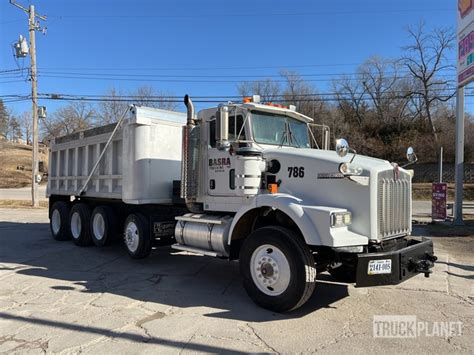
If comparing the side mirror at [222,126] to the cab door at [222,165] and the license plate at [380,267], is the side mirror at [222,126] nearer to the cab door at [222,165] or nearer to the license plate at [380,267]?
the cab door at [222,165]

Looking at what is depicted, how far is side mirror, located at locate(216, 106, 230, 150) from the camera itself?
19.6 feet

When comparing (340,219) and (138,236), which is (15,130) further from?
(340,219)

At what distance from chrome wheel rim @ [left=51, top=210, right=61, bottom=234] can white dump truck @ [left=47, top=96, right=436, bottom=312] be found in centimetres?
248

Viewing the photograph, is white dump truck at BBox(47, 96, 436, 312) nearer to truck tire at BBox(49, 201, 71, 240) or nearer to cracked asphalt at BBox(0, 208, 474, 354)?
cracked asphalt at BBox(0, 208, 474, 354)

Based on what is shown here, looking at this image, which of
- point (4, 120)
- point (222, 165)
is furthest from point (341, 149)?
point (4, 120)

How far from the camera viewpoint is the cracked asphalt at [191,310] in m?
4.35

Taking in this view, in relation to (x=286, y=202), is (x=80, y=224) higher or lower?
lower

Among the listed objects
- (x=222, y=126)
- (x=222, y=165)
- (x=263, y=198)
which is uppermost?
(x=222, y=126)

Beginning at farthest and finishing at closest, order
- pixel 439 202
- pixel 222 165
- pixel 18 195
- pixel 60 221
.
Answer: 1. pixel 18 195
2. pixel 439 202
3. pixel 60 221
4. pixel 222 165

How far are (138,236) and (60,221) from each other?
13.3ft

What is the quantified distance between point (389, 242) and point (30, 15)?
83.7ft

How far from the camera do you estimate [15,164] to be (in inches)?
2660

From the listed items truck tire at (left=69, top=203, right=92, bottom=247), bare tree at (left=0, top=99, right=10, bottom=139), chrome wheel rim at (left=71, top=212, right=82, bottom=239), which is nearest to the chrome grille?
truck tire at (left=69, top=203, right=92, bottom=247)

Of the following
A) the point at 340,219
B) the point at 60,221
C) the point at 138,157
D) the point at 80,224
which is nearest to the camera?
the point at 340,219
